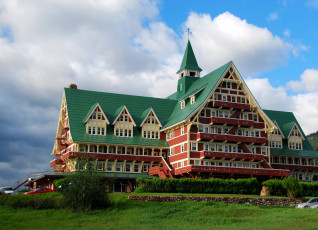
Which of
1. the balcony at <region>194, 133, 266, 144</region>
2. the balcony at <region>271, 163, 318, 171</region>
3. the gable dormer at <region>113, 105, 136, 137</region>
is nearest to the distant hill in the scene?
the balcony at <region>271, 163, 318, 171</region>

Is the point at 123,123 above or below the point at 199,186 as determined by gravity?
above

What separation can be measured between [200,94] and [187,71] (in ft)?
39.1

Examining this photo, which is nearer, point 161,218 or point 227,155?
point 161,218

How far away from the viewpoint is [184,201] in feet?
172

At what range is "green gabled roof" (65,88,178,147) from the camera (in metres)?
72.5

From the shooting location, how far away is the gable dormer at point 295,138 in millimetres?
84750

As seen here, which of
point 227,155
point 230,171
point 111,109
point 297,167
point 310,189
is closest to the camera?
point 310,189

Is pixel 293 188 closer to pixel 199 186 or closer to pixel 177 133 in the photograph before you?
pixel 199 186

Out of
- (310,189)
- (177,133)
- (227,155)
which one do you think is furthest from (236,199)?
(177,133)

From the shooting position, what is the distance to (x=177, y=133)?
2911 inches

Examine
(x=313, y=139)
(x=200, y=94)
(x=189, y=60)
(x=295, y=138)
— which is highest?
(x=189, y=60)

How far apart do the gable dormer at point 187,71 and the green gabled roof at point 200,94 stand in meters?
4.42

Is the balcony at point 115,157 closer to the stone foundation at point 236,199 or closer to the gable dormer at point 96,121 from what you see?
the gable dormer at point 96,121

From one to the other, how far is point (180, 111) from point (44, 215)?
127 ft
